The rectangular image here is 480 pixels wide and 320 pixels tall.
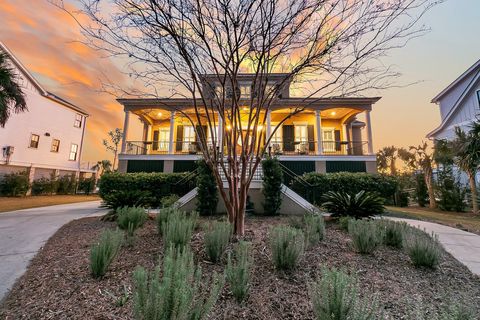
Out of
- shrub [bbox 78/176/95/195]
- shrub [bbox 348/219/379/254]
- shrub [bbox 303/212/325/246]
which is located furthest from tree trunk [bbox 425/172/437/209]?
shrub [bbox 78/176/95/195]

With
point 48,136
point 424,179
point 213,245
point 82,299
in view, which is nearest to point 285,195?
point 213,245

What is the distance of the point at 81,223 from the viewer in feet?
21.5

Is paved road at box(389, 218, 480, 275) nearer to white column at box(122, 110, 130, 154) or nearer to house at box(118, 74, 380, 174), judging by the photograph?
house at box(118, 74, 380, 174)

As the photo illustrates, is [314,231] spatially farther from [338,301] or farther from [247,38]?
[247,38]

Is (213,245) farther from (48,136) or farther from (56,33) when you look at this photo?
(48,136)

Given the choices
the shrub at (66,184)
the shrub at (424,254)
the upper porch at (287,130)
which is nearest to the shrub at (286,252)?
the shrub at (424,254)

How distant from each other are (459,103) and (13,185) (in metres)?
35.1

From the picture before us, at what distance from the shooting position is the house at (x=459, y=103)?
15.5m

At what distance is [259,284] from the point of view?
116 inches

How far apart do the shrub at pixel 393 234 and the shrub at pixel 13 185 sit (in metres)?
24.4

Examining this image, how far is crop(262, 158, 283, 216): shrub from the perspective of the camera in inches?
334

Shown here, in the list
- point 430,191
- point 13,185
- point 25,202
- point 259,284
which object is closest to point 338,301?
point 259,284

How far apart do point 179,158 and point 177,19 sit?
1110 centimetres

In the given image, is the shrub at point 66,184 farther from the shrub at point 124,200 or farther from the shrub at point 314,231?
the shrub at point 314,231
